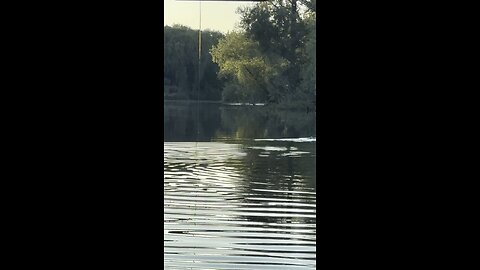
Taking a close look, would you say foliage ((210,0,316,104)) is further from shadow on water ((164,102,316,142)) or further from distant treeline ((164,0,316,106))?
shadow on water ((164,102,316,142))

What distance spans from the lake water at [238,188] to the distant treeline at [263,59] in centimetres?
22

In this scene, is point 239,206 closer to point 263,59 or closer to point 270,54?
point 263,59

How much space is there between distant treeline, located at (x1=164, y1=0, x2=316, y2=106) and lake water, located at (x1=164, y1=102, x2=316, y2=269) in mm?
216

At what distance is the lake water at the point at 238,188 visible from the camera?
456 cm

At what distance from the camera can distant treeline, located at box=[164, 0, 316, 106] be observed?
8.13 meters

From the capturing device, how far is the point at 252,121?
33.6 ft

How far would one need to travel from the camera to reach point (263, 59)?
9.05 meters

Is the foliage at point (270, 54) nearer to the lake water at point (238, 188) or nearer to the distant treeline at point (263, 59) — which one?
the distant treeline at point (263, 59)

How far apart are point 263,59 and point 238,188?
1.98 m

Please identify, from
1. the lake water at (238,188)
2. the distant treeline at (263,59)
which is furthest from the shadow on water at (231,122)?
the distant treeline at (263,59)

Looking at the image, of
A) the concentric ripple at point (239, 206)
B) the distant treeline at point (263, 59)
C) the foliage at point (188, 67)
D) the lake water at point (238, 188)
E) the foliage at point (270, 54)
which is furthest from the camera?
the foliage at point (270, 54)

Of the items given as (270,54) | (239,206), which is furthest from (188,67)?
(270,54)
